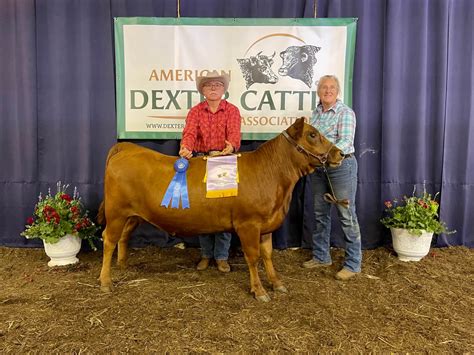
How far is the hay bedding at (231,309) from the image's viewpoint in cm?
240

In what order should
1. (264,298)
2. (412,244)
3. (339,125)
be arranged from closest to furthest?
(264,298), (339,125), (412,244)

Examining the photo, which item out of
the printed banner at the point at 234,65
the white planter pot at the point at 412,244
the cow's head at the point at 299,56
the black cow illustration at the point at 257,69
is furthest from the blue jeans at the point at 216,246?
the cow's head at the point at 299,56

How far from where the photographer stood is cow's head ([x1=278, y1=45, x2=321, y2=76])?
4.01 metres

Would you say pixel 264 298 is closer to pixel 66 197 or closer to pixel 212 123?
pixel 212 123

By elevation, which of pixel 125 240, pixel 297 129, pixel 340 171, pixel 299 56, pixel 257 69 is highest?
pixel 299 56

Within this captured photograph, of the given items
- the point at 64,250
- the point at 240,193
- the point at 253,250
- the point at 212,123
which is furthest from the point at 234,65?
the point at 64,250

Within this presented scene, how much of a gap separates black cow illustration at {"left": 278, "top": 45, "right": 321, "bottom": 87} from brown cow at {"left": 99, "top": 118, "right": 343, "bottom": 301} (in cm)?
119

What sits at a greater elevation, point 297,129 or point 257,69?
point 257,69

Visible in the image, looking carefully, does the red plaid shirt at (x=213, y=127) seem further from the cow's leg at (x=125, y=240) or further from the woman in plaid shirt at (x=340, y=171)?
the cow's leg at (x=125, y=240)

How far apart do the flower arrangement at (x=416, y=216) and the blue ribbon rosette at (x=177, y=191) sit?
7.37 ft

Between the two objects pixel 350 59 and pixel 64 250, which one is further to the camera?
pixel 350 59

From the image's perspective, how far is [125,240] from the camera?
3.65 m

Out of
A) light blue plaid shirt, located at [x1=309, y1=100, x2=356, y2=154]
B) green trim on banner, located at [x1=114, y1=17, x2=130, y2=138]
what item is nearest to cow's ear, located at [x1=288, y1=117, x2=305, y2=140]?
light blue plaid shirt, located at [x1=309, y1=100, x2=356, y2=154]

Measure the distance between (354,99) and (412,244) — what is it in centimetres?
160
